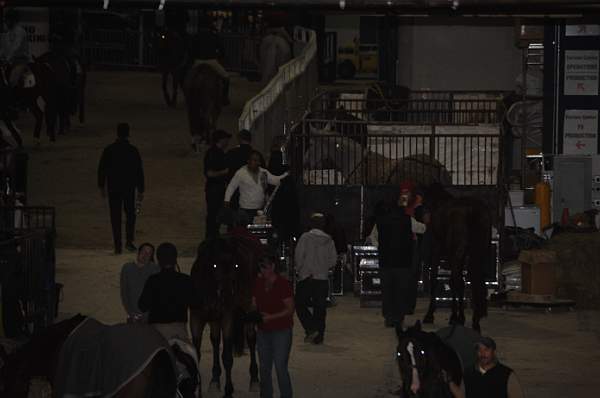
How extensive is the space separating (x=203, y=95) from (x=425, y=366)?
19420 millimetres

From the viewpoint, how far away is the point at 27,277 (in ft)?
57.2

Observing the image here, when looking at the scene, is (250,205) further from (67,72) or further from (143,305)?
(67,72)

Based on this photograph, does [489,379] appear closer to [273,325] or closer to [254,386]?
[273,325]

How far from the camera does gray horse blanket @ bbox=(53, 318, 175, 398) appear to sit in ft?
36.3

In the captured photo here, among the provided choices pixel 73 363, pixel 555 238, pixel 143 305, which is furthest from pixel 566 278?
pixel 73 363

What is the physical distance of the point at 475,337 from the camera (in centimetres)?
1219

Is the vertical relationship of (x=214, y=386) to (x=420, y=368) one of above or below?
below

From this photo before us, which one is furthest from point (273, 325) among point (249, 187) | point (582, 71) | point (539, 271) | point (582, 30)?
point (582, 30)

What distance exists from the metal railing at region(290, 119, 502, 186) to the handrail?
7.22 ft

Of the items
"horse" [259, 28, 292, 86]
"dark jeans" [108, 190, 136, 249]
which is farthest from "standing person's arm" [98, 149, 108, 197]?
"horse" [259, 28, 292, 86]

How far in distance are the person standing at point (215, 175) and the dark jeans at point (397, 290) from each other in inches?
174

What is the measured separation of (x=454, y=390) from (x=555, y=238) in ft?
35.1

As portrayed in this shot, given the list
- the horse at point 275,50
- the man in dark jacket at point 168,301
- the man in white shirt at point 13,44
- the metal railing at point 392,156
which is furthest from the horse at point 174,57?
the man in dark jacket at point 168,301

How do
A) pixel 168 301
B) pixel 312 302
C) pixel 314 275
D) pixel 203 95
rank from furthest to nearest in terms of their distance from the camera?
pixel 203 95
pixel 312 302
pixel 314 275
pixel 168 301
